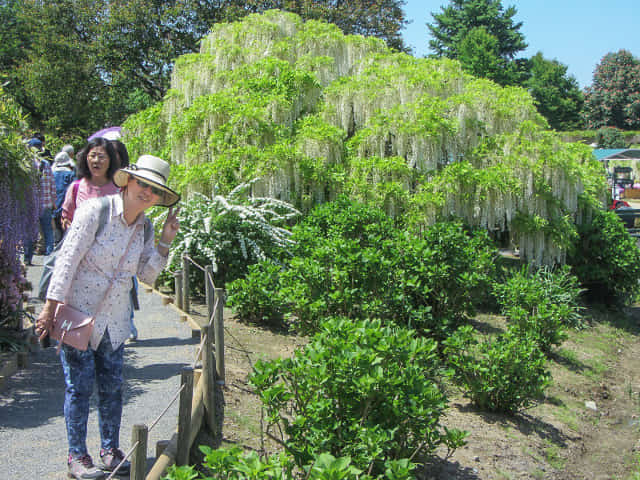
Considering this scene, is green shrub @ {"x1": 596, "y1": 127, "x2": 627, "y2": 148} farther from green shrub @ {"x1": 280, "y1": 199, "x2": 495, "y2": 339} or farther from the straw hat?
the straw hat

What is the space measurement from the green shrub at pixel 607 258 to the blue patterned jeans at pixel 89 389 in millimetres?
9405

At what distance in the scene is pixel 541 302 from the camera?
28.9 ft

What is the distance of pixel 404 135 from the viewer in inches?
396

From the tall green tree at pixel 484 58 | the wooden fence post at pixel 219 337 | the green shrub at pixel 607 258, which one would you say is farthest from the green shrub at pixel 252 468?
the tall green tree at pixel 484 58

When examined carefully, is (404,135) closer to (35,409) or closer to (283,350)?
(283,350)

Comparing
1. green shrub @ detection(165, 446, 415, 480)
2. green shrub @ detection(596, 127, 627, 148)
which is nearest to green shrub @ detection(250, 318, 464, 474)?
green shrub @ detection(165, 446, 415, 480)

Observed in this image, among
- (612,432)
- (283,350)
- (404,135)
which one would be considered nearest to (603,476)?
(612,432)

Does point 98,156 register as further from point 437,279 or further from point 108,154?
point 437,279

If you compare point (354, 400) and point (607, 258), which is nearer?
point (354, 400)

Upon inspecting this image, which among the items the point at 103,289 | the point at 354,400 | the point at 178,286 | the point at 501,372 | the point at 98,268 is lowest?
the point at 501,372

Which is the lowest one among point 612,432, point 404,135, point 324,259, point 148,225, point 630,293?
point 612,432

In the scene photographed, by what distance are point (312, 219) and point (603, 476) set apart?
4806mm

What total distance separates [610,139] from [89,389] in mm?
45459

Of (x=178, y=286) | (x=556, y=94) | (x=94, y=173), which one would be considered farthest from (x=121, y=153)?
(x=556, y=94)
